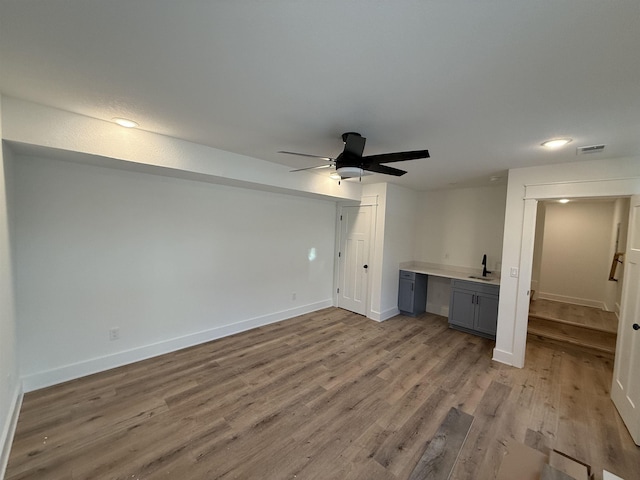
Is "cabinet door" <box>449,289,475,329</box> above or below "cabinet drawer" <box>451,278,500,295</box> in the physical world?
below

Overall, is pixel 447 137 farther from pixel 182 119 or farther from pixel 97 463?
pixel 97 463

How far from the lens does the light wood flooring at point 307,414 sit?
182 cm

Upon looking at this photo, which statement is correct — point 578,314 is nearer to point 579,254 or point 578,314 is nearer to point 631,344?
point 579,254

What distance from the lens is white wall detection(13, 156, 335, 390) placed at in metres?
2.46

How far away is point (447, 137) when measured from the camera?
228cm

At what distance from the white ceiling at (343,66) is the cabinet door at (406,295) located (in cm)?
310

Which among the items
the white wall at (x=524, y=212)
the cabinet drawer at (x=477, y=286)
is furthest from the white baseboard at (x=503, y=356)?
the cabinet drawer at (x=477, y=286)

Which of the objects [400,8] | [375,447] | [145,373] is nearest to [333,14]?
[400,8]

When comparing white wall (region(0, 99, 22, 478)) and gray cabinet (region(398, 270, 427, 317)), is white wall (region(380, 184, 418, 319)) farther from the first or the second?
white wall (region(0, 99, 22, 478))

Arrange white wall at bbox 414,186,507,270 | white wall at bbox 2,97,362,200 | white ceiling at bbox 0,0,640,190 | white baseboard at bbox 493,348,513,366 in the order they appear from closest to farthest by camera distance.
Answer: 1. white ceiling at bbox 0,0,640,190
2. white wall at bbox 2,97,362,200
3. white baseboard at bbox 493,348,513,366
4. white wall at bbox 414,186,507,270

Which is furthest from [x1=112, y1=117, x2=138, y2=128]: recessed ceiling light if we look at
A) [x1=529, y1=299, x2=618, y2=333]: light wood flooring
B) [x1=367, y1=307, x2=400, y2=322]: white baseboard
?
[x1=529, y1=299, x2=618, y2=333]: light wood flooring

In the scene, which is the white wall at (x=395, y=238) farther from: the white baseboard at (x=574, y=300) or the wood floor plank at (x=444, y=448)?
the white baseboard at (x=574, y=300)

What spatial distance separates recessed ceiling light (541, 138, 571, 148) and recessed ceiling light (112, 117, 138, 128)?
3.65 metres

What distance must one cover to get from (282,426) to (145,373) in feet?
5.55
